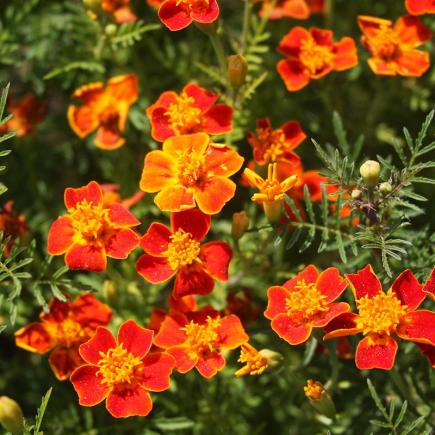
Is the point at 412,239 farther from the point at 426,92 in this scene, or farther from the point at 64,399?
the point at 64,399

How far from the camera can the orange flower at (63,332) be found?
189cm

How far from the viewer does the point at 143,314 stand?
2.13 metres

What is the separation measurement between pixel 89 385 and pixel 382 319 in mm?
641

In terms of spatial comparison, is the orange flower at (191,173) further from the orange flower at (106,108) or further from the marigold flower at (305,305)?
the orange flower at (106,108)

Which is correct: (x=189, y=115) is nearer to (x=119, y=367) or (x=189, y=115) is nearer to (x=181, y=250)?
(x=181, y=250)

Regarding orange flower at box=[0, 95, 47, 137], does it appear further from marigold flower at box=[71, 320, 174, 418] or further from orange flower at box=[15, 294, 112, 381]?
marigold flower at box=[71, 320, 174, 418]

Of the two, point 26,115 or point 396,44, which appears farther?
point 26,115

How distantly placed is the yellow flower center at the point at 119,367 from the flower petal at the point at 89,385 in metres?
0.02

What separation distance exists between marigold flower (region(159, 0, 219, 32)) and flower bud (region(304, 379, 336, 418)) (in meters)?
0.85

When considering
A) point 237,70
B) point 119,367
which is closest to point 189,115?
point 237,70

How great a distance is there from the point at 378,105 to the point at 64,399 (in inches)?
49.8

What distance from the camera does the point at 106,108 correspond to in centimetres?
219

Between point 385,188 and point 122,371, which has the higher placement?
point 385,188

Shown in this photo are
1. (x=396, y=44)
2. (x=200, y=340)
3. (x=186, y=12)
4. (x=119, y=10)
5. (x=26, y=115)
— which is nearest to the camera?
(x=200, y=340)
